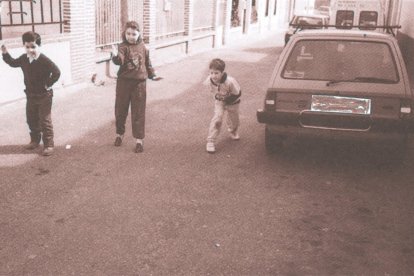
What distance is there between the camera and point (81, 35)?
37.4ft

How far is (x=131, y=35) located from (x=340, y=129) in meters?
2.81

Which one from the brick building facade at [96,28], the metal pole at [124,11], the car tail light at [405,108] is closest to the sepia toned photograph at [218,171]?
the car tail light at [405,108]

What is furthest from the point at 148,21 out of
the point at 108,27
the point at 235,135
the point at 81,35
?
the point at 235,135

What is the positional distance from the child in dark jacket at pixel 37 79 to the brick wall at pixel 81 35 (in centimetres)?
457

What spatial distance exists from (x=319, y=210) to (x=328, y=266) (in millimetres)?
1195

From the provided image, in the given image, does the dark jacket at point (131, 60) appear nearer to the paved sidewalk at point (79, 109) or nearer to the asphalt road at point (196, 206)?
the asphalt road at point (196, 206)

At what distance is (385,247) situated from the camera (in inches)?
177

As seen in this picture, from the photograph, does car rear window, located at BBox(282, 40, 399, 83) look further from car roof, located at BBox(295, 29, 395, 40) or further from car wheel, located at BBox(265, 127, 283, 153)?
car wheel, located at BBox(265, 127, 283, 153)

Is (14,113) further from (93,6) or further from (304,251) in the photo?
(304,251)

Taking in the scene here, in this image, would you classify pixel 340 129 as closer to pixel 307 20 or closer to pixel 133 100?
pixel 133 100

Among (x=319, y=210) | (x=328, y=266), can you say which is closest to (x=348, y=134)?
(x=319, y=210)


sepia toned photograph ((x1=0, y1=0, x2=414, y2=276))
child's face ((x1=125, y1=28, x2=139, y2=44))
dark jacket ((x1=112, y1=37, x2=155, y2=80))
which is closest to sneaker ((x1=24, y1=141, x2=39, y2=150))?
sepia toned photograph ((x1=0, y1=0, x2=414, y2=276))

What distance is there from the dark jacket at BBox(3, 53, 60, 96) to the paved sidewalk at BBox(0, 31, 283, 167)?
88 centimetres

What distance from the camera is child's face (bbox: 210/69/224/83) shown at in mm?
6849
